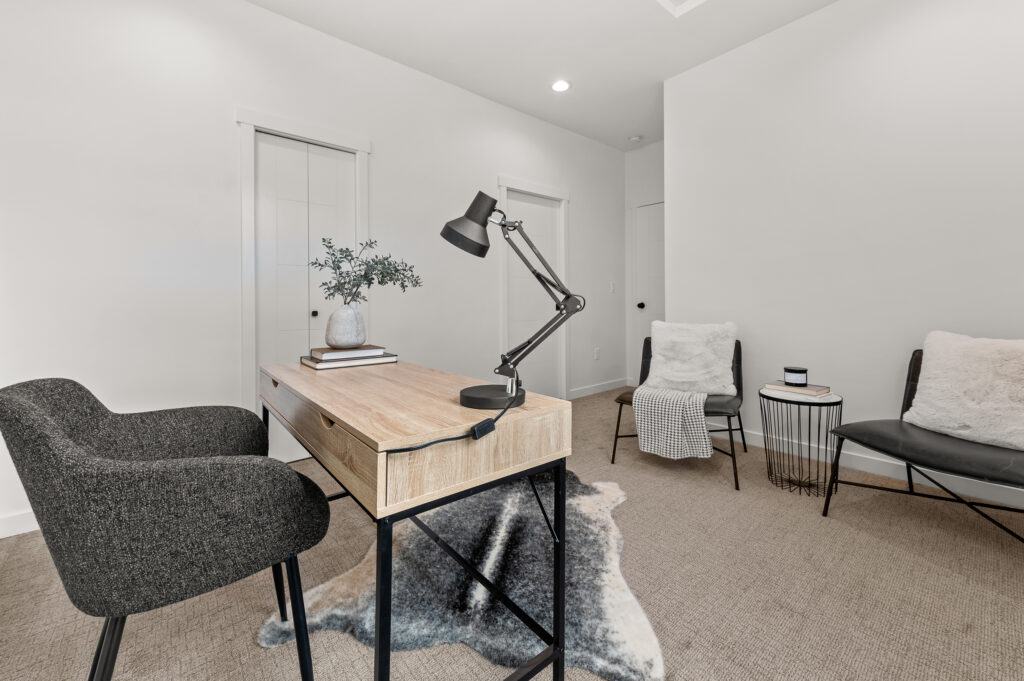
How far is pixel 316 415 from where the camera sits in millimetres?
1081

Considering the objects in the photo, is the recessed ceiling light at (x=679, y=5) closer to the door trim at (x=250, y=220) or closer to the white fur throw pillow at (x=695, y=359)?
the white fur throw pillow at (x=695, y=359)

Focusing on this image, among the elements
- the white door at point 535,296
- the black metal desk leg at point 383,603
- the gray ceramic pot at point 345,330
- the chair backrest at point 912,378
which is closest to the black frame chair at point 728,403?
the chair backrest at point 912,378

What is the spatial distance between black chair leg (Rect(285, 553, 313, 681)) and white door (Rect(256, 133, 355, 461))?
1.86m

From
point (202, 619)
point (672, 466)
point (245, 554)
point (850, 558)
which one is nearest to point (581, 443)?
point (672, 466)

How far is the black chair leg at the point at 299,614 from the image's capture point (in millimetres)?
901

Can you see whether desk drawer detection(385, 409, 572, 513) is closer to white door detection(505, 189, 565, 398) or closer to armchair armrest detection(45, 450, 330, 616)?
armchair armrest detection(45, 450, 330, 616)

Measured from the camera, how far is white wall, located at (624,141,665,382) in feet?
14.8

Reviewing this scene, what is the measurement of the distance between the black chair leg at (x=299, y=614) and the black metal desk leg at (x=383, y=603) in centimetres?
21

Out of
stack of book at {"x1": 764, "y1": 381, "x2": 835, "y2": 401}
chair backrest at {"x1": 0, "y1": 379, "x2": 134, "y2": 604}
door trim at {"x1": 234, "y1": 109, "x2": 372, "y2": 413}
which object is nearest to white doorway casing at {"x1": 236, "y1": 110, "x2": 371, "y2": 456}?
door trim at {"x1": 234, "y1": 109, "x2": 372, "y2": 413}

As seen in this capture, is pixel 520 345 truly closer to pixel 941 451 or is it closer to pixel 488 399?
pixel 488 399

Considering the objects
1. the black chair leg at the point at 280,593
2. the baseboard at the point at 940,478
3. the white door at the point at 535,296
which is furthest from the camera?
the white door at the point at 535,296

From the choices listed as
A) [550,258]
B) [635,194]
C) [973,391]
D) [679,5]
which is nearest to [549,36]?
[679,5]

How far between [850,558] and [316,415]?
190 centimetres

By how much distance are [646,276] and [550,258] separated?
3.78 ft
